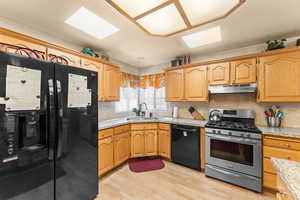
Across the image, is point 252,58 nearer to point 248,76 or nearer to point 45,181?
point 248,76

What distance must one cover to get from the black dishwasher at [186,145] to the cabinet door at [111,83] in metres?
1.47

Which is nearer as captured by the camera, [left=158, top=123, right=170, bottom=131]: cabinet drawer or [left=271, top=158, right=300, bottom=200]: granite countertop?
[left=271, top=158, right=300, bottom=200]: granite countertop

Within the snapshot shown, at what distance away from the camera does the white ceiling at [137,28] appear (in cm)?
143

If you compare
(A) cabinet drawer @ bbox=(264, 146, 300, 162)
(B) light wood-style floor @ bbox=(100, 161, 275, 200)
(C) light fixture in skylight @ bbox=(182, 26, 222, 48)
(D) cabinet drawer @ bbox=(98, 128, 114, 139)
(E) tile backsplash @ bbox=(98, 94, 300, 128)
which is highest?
(C) light fixture in skylight @ bbox=(182, 26, 222, 48)

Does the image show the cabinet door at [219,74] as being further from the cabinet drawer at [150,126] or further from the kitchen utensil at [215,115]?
the cabinet drawer at [150,126]

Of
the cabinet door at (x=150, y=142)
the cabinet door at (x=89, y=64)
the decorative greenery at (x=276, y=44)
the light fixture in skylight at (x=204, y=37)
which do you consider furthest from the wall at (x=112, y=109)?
the decorative greenery at (x=276, y=44)

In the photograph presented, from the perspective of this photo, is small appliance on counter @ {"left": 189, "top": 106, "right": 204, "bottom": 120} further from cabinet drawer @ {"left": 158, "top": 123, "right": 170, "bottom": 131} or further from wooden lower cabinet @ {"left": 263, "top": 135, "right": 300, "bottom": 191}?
wooden lower cabinet @ {"left": 263, "top": 135, "right": 300, "bottom": 191}

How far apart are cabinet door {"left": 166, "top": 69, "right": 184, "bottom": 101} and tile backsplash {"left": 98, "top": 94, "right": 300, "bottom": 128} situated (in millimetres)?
383

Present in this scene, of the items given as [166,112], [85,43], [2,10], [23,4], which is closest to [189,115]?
[166,112]

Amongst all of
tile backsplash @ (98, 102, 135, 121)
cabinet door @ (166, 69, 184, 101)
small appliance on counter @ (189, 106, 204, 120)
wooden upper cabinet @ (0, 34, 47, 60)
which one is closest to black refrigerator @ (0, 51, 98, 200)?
wooden upper cabinet @ (0, 34, 47, 60)

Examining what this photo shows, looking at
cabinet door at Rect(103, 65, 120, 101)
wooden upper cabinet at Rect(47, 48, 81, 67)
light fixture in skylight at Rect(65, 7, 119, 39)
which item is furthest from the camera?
cabinet door at Rect(103, 65, 120, 101)

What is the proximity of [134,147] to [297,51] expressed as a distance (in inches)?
129

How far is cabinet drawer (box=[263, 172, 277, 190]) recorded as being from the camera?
1756mm

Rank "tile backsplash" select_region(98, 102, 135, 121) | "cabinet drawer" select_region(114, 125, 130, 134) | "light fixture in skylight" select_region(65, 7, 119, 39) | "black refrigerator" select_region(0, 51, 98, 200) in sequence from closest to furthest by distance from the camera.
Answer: "black refrigerator" select_region(0, 51, 98, 200) < "light fixture in skylight" select_region(65, 7, 119, 39) < "cabinet drawer" select_region(114, 125, 130, 134) < "tile backsplash" select_region(98, 102, 135, 121)
